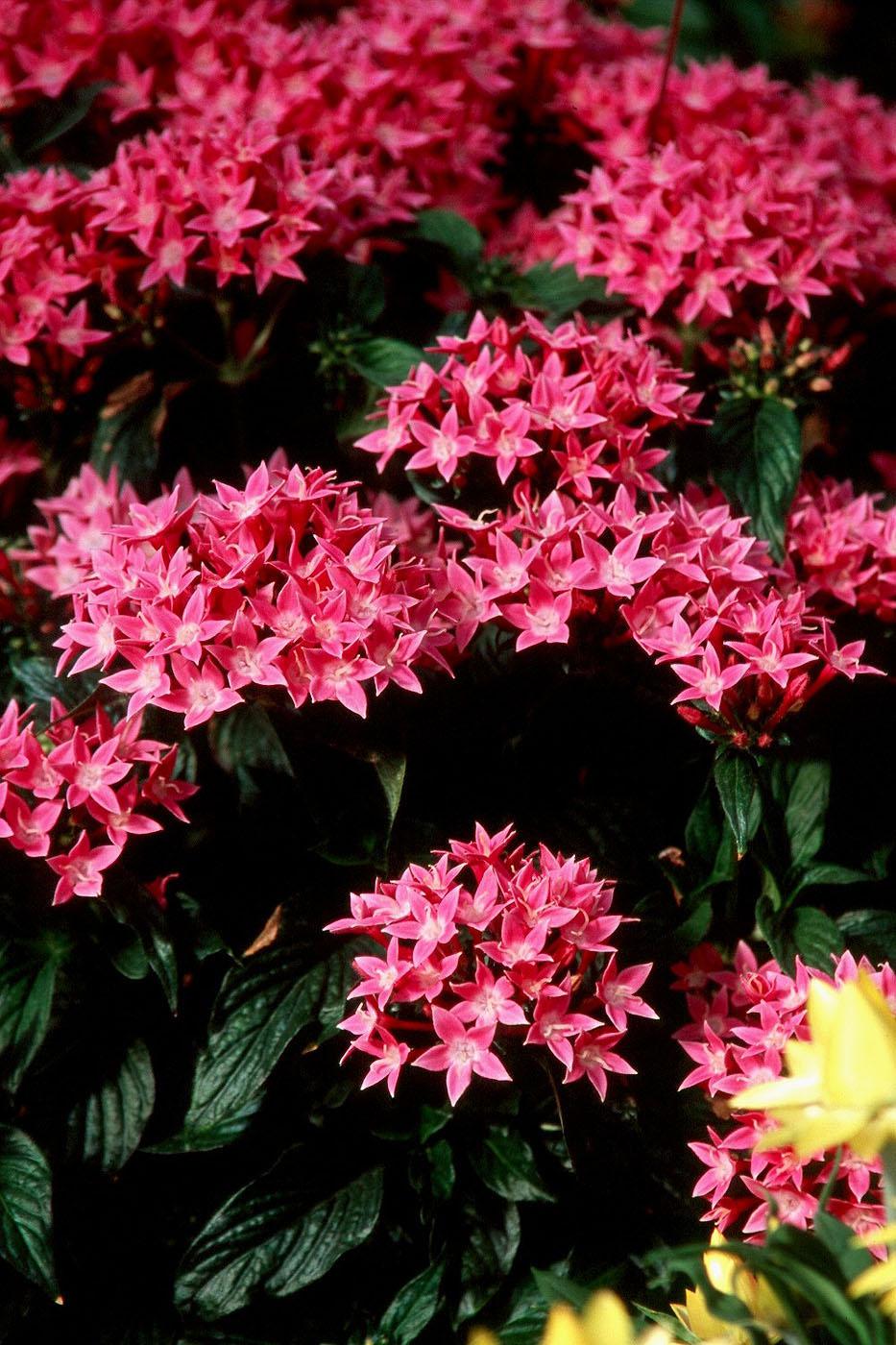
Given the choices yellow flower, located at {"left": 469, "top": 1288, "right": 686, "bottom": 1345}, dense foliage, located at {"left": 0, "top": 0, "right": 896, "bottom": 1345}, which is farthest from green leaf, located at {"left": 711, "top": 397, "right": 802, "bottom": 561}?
yellow flower, located at {"left": 469, "top": 1288, "right": 686, "bottom": 1345}

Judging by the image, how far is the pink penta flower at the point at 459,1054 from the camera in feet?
2.84

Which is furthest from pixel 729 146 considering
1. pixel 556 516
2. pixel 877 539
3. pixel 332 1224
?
pixel 332 1224

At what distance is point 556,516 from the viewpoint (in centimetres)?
103

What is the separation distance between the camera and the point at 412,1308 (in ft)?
3.35

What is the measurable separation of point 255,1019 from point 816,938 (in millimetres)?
470

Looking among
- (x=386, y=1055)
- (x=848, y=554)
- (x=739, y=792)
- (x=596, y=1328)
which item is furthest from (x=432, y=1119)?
(x=848, y=554)

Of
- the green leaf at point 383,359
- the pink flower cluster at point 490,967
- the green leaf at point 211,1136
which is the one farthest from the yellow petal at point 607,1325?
the green leaf at point 383,359

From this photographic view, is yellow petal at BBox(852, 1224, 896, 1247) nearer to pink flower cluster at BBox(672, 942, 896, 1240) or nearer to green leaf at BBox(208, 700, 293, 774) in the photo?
pink flower cluster at BBox(672, 942, 896, 1240)

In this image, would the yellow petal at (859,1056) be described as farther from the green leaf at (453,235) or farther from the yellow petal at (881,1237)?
the green leaf at (453,235)

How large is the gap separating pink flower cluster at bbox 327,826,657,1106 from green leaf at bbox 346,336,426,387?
0.56 m

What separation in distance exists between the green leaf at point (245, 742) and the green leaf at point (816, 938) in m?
0.48

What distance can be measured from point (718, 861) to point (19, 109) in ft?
4.03

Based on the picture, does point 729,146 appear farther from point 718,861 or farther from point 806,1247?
point 806,1247

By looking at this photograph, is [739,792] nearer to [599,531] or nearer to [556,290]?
[599,531]
